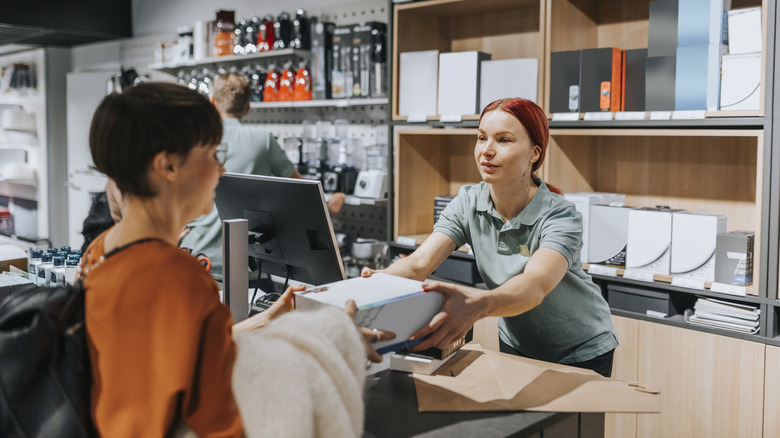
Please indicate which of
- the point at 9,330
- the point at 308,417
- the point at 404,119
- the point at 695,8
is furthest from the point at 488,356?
the point at 404,119

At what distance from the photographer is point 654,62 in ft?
8.96

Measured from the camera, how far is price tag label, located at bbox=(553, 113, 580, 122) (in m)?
2.95

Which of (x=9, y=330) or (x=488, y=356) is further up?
(x=9, y=330)

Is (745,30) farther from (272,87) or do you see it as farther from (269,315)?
(272,87)

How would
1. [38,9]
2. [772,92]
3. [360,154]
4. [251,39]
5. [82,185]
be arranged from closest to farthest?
[772,92] → [360,154] → [251,39] → [38,9] → [82,185]

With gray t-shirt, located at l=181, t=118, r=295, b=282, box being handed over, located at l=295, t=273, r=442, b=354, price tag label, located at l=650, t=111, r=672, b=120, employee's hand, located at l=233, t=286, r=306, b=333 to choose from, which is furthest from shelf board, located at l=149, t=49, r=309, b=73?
box being handed over, located at l=295, t=273, r=442, b=354

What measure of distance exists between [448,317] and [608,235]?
1665mm

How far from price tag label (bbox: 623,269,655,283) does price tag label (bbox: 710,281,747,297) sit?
0.24 m

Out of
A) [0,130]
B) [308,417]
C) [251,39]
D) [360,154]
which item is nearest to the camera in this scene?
[308,417]

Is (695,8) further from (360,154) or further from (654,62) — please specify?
(360,154)

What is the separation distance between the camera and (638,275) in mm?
2799

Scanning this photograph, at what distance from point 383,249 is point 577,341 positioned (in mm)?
2005

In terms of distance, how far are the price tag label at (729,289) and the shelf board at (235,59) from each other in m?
2.76

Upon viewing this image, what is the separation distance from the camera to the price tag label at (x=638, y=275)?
277 centimetres
